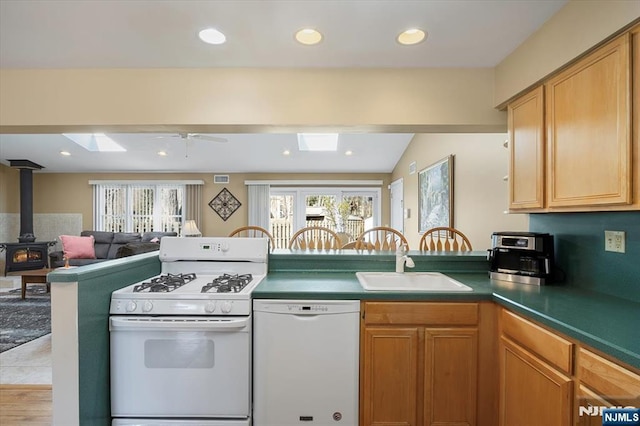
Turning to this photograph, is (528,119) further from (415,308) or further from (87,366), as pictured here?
(87,366)

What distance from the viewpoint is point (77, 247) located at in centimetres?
593

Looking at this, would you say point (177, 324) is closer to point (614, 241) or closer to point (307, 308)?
point (307, 308)

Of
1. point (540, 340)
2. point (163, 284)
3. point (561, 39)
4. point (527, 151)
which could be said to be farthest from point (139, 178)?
point (540, 340)

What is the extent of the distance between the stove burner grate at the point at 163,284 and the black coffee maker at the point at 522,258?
2.08 meters

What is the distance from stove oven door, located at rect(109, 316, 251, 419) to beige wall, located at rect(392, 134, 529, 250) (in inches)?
88.6

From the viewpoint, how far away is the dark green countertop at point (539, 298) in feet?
3.49

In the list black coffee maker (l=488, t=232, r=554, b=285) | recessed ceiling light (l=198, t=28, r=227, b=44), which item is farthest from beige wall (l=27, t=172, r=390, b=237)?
recessed ceiling light (l=198, t=28, r=227, b=44)

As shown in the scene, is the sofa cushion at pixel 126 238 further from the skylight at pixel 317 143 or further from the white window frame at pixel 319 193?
the skylight at pixel 317 143

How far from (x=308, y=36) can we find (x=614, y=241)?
6.65 feet

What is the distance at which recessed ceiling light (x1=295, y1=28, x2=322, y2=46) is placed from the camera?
1.77 m

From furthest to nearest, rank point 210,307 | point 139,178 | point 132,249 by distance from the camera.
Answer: point 139,178, point 132,249, point 210,307

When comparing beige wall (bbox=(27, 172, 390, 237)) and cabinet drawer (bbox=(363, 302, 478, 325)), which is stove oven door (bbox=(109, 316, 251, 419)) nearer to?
cabinet drawer (bbox=(363, 302, 478, 325))

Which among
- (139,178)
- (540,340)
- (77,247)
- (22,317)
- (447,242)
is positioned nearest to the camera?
(540,340)

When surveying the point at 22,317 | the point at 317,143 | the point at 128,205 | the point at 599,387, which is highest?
the point at 317,143
